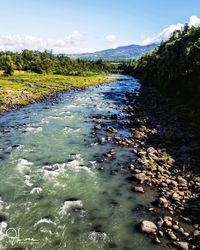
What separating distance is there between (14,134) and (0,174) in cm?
1676

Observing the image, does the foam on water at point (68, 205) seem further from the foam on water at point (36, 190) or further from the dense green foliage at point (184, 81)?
the dense green foliage at point (184, 81)

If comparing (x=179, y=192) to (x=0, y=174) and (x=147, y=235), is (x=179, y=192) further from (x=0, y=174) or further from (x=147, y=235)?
(x=0, y=174)

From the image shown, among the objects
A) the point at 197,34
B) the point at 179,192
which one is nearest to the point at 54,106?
the point at 179,192

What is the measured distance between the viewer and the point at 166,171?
1425 inches

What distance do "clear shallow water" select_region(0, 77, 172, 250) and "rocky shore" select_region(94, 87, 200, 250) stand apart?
1414mm

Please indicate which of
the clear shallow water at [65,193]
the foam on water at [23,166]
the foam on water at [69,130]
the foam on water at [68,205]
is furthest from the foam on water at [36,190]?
the foam on water at [69,130]

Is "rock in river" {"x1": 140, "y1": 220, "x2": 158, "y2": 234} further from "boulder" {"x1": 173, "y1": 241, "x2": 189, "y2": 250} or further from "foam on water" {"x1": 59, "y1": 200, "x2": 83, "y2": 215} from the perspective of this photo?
"foam on water" {"x1": 59, "y1": 200, "x2": 83, "y2": 215}

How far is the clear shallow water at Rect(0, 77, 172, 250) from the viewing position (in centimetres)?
2325

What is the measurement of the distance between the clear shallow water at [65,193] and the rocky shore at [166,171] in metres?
1.41

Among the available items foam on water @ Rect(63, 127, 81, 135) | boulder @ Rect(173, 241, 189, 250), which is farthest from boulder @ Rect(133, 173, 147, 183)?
foam on water @ Rect(63, 127, 81, 135)

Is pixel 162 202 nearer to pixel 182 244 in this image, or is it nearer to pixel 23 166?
pixel 182 244

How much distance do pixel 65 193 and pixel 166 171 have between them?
13.0 m

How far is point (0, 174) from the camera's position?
3322 centimetres

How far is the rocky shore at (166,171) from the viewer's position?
24.6 metres
